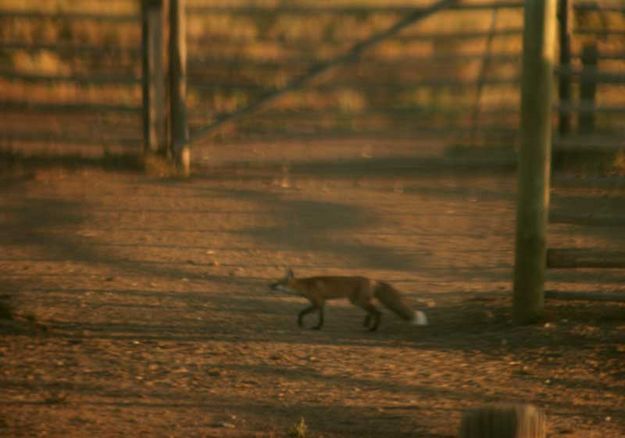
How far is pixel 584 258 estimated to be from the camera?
747 cm

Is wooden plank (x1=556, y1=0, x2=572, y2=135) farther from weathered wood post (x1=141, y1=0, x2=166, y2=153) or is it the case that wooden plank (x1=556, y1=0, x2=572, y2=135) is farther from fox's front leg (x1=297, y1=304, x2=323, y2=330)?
fox's front leg (x1=297, y1=304, x2=323, y2=330)

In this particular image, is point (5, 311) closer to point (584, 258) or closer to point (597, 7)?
point (584, 258)

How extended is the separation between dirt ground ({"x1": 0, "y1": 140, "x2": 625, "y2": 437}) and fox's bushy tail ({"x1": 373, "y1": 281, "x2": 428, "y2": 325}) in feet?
0.30

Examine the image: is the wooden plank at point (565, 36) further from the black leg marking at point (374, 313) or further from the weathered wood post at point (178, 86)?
the black leg marking at point (374, 313)

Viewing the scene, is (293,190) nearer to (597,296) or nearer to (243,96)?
(597,296)

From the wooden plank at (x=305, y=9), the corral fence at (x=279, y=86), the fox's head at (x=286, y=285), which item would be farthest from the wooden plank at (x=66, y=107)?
the fox's head at (x=286, y=285)

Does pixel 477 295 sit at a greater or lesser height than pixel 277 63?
lesser

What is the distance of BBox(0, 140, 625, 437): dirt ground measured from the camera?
240 inches

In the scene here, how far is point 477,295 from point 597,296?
1.38 metres

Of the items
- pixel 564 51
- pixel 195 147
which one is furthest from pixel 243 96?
pixel 564 51

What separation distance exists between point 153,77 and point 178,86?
0.41 metres

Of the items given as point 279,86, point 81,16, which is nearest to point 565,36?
point 279,86

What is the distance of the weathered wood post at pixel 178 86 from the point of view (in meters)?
13.4

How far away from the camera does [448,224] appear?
11250 mm
